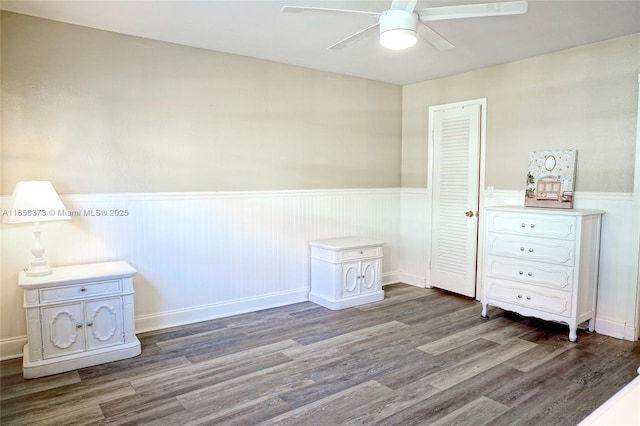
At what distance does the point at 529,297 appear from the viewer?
377 cm

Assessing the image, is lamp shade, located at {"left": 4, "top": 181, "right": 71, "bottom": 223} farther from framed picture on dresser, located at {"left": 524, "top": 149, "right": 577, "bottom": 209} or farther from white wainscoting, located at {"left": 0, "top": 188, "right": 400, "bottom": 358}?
framed picture on dresser, located at {"left": 524, "top": 149, "right": 577, "bottom": 209}

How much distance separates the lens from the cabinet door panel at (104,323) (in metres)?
3.03

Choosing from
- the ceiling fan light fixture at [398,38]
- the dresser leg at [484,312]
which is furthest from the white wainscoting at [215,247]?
the ceiling fan light fixture at [398,38]

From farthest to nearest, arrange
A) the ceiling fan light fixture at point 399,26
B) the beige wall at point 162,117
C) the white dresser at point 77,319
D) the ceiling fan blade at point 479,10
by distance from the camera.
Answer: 1. the beige wall at point 162,117
2. the white dresser at point 77,319
3. the ceiling fan light fixture at point 399,26
4. the ceiling fan blade at point 479,10

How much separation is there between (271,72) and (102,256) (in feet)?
7.82

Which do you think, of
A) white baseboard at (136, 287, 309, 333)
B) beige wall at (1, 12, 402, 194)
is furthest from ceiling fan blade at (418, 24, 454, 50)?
white baseboard at (136, 287, 309, 333)

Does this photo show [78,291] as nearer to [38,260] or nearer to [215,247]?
[38,260]

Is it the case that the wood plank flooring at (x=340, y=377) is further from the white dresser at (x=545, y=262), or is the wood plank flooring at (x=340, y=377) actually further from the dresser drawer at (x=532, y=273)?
the dresser drawer at (x=532, y=273)

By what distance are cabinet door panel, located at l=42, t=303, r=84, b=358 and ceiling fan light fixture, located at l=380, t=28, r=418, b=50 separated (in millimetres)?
2739

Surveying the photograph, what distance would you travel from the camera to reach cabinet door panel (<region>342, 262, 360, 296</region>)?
4424 mm

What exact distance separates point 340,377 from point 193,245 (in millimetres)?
1891

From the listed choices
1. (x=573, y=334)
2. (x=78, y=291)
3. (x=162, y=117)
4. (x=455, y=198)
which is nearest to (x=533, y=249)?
(x=573, y=334)

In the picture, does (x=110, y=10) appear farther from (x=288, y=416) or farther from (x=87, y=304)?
(x=288, y=416)

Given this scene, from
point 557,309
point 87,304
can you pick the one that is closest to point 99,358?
point 87,304
